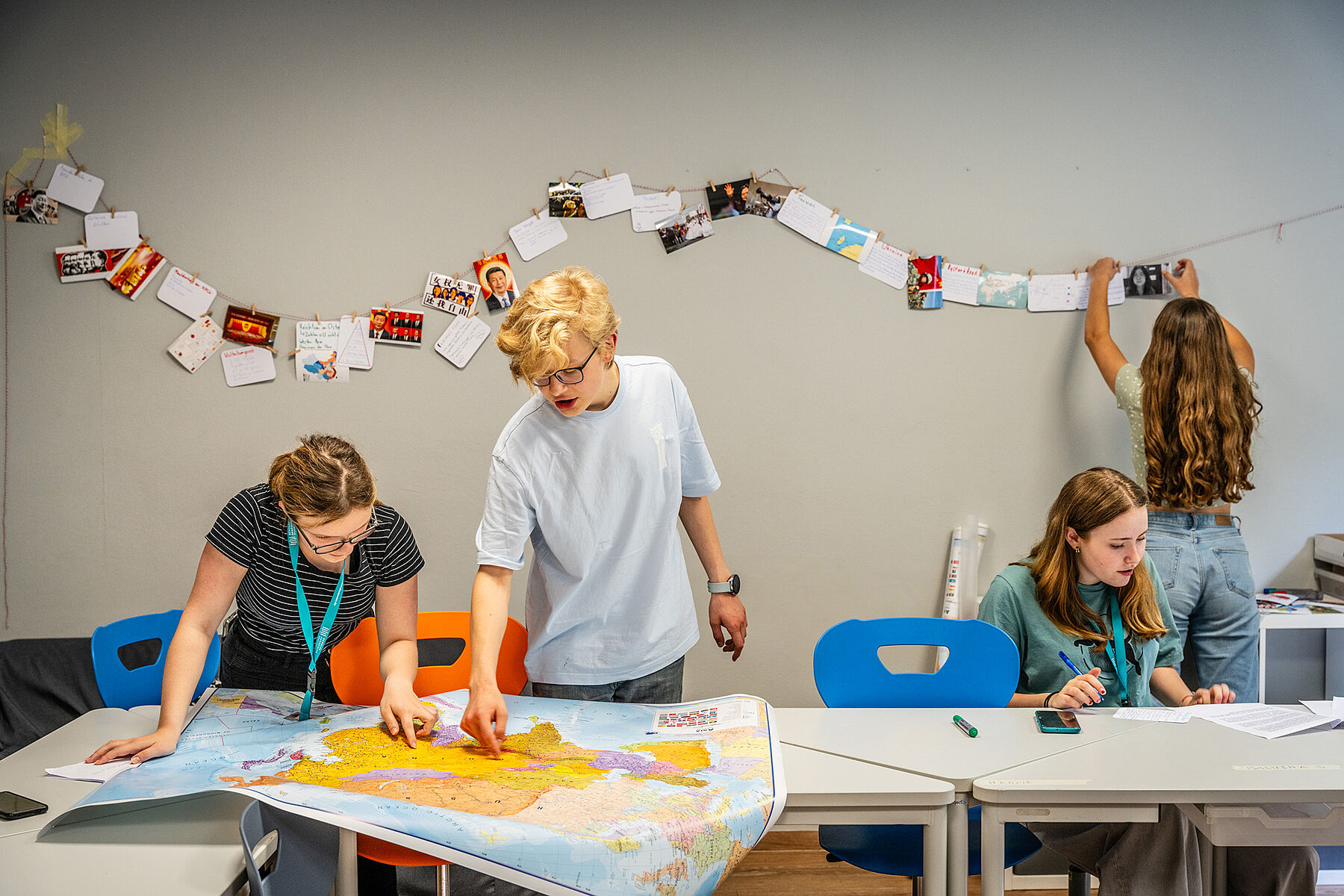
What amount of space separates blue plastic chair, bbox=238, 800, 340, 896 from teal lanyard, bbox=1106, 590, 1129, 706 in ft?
5.20

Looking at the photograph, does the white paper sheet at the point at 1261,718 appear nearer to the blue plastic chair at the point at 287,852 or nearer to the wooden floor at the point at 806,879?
the wooden floor at the point at 806,879

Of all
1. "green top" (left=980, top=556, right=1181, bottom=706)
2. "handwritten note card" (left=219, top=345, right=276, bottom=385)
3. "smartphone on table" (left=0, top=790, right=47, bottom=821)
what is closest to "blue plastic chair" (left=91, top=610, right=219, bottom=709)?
"smartphone on table" (left=0, top=790, right=47, bottom=821)

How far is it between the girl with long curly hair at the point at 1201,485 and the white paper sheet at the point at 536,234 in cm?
173

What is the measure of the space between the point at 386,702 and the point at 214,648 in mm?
780

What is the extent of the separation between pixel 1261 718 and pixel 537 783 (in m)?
1.39

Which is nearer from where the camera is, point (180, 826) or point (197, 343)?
point (180, 826)

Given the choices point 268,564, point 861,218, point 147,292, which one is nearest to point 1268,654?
point 861,218

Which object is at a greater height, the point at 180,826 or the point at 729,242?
the point at 729,242

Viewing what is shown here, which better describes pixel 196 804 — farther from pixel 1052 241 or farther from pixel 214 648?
pixel 1052 241

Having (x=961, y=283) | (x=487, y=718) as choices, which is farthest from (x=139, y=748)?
(x=961, y=283)

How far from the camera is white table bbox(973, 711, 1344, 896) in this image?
1451 millimetres

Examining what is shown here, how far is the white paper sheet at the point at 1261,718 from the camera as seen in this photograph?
170cm

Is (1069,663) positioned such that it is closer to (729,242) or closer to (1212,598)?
(1212,598)

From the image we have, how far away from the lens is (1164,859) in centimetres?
162
